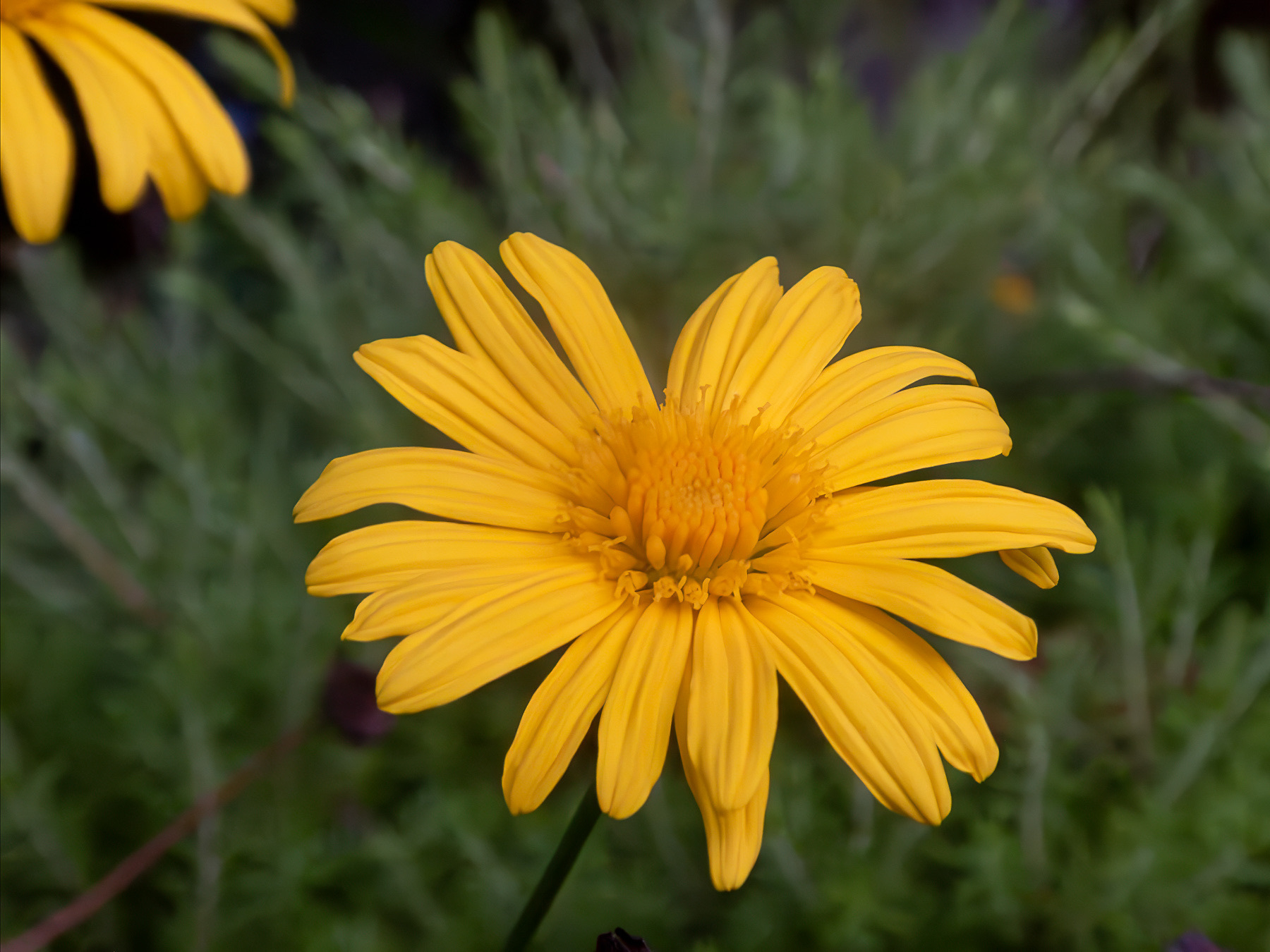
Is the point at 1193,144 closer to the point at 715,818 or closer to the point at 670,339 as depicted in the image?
the point at 670,339

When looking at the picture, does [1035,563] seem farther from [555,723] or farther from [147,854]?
[147,854]

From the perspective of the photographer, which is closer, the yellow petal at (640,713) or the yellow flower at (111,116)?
the yellow petal at (640,713)

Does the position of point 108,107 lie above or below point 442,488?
above

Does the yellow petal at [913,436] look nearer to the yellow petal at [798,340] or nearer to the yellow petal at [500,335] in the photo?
the yellow petal at [798,340]

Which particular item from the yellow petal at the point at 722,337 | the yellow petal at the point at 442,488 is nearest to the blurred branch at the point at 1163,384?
the yellow petal at the point at 722,337

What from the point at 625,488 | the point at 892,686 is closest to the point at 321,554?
the point at 625,488

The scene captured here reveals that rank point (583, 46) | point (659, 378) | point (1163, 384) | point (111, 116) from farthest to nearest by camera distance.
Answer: point (583, 46)
point (659, 378)
point (1163, 384)
point (111, 116)

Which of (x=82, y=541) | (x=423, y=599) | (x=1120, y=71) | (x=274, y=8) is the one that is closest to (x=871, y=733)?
(x=423, y=599)
